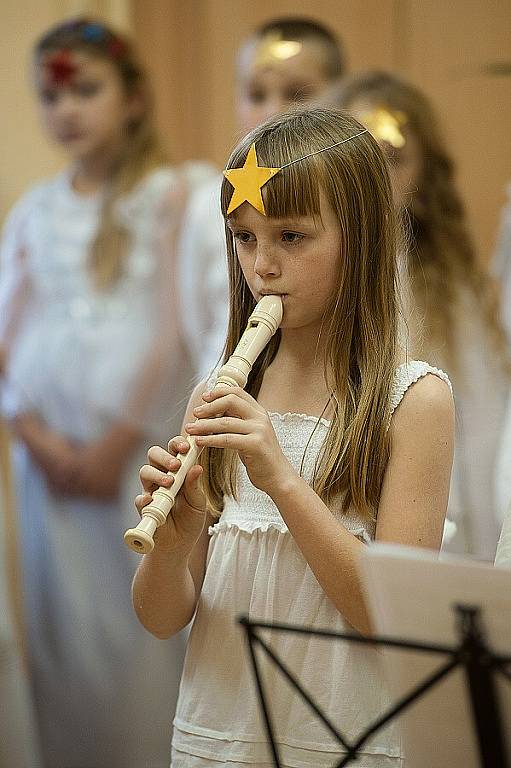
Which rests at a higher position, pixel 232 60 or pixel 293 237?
pixel 232 60

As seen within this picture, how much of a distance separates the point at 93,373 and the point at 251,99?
0.68m

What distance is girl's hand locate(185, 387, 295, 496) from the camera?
0.96 m

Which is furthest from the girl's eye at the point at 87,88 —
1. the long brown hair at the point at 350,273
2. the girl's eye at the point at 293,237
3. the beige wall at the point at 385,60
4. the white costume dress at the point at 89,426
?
the girl's eye at the point at 293,237

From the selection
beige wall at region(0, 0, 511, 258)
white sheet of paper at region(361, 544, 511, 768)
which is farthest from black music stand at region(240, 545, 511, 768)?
beige wall at region(0, 0, 511, 258)

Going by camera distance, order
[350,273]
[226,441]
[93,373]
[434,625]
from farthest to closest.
→ [93,373]
[350,273]
[226,441]
[434,625]


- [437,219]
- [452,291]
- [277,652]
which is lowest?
[277,652]

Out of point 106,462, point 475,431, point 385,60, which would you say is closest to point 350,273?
point 475,431

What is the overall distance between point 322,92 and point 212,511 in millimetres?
1267

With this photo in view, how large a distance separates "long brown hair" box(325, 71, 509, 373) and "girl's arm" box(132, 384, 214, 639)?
0.87 m

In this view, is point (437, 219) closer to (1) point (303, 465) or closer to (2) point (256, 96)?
(2) point (256, 96)

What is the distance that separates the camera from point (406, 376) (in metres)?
1.06

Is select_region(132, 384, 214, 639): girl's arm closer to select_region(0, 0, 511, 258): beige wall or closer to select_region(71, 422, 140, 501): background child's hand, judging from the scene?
select_region(71, 422, 140, 501): background child's hand

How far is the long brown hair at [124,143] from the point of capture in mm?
2356

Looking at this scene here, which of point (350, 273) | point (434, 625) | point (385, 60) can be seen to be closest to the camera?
point (434, 625)
